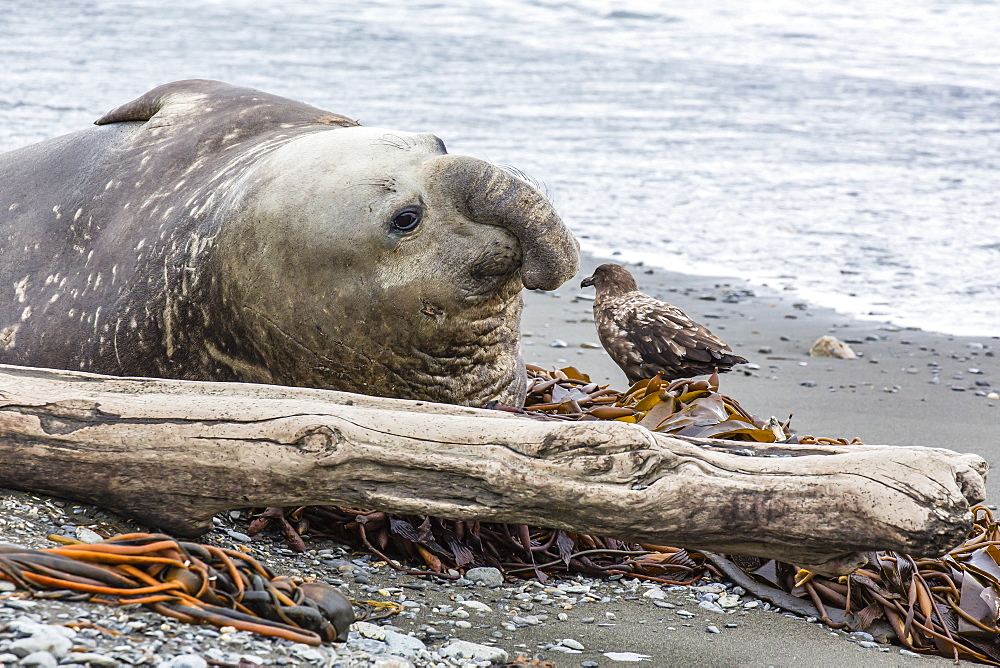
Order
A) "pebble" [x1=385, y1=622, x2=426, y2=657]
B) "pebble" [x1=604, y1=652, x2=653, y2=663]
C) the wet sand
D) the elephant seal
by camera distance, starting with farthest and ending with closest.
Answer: the elephant seal, the wet sand, "pebble" [x1=604, y1=652, x2=653, y2=663], "pebble" [x1=385, y1=622, x2=426, y2=657]

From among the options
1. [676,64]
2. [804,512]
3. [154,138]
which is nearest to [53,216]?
[154,138]

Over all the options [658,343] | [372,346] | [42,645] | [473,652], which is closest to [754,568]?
[473,652]

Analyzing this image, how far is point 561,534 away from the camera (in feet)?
10.2

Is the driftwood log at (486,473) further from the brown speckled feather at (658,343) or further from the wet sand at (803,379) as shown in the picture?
the brown speckled feather at (658,343)

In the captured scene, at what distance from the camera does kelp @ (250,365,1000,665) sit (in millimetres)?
2814

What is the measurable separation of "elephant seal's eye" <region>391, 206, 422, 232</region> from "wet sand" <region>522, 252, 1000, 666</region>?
4.07 feet

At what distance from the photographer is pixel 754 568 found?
303 cm

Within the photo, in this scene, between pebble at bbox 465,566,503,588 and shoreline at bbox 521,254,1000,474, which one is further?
shoreline at bbox 521,254,1000,474

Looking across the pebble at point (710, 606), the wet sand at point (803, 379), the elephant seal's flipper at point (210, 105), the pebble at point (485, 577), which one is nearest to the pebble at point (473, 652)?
the wet sand at point (803, 379)

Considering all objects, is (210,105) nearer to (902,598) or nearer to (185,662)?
(185,662)

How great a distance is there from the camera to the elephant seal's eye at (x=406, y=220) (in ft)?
10.4

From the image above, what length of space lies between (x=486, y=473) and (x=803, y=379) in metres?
3.59

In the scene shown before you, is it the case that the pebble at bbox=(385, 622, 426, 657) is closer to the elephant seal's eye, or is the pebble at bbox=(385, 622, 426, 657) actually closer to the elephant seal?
the elephant seal

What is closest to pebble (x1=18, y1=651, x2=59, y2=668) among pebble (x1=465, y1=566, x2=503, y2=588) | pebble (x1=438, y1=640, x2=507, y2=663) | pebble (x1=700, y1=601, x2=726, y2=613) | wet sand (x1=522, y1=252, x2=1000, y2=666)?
pebble (x1=438, y1=640, x2=507, y2=663)
